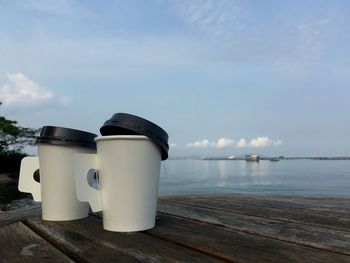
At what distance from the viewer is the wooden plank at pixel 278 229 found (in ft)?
3.90

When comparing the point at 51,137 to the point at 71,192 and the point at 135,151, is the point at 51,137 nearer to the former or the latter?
the point at 71,192

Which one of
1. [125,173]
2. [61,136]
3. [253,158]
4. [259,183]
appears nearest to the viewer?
[125,173]

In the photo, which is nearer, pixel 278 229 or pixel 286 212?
pixel 278 229

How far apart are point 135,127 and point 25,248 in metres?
0.53

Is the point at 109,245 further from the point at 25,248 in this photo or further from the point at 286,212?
the point at 286,212

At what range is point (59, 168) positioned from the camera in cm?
154

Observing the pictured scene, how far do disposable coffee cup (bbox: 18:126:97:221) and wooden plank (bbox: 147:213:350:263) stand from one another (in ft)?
1.38

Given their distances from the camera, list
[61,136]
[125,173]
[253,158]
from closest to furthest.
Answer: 1. [125,173]
2. [61,136]
3. [253,158]

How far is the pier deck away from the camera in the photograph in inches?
41.0

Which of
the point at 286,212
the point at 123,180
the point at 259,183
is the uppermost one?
the point at 123,180

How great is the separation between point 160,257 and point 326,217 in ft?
3.30

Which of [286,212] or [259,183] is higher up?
[286,212]

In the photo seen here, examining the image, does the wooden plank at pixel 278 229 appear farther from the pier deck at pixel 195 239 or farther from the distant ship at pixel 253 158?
the distant ship at pixel 253 158

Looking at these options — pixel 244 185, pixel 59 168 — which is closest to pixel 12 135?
pixel 244 185
